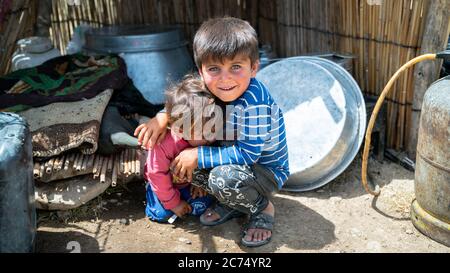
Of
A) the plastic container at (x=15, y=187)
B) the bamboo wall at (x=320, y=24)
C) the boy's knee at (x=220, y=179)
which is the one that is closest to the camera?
the plastic container at (x=15, y=187)

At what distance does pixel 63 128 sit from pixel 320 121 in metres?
1.44

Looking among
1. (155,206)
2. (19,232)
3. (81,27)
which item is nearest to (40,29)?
(81,27)

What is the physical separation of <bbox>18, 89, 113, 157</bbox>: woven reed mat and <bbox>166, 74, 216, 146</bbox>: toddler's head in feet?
1.78

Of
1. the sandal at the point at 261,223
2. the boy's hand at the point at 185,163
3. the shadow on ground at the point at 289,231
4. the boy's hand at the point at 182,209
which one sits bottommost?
the shadow on ground at the point at 289,231

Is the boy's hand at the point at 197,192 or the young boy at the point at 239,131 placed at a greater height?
the young boy at the point at 239,131

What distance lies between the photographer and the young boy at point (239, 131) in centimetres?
214

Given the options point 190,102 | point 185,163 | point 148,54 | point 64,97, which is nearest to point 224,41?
point 190,102

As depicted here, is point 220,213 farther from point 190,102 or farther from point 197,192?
point 190,102

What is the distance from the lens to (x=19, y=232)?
195cm

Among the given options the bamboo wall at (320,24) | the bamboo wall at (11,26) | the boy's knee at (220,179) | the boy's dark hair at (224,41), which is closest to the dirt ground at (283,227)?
the boy's knee at (220,179)

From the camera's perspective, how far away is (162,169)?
237cm

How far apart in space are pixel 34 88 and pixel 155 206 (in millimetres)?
1094

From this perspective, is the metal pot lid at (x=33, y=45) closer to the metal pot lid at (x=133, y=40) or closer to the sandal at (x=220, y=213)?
the metal pot lid at (x=133, y=40)
